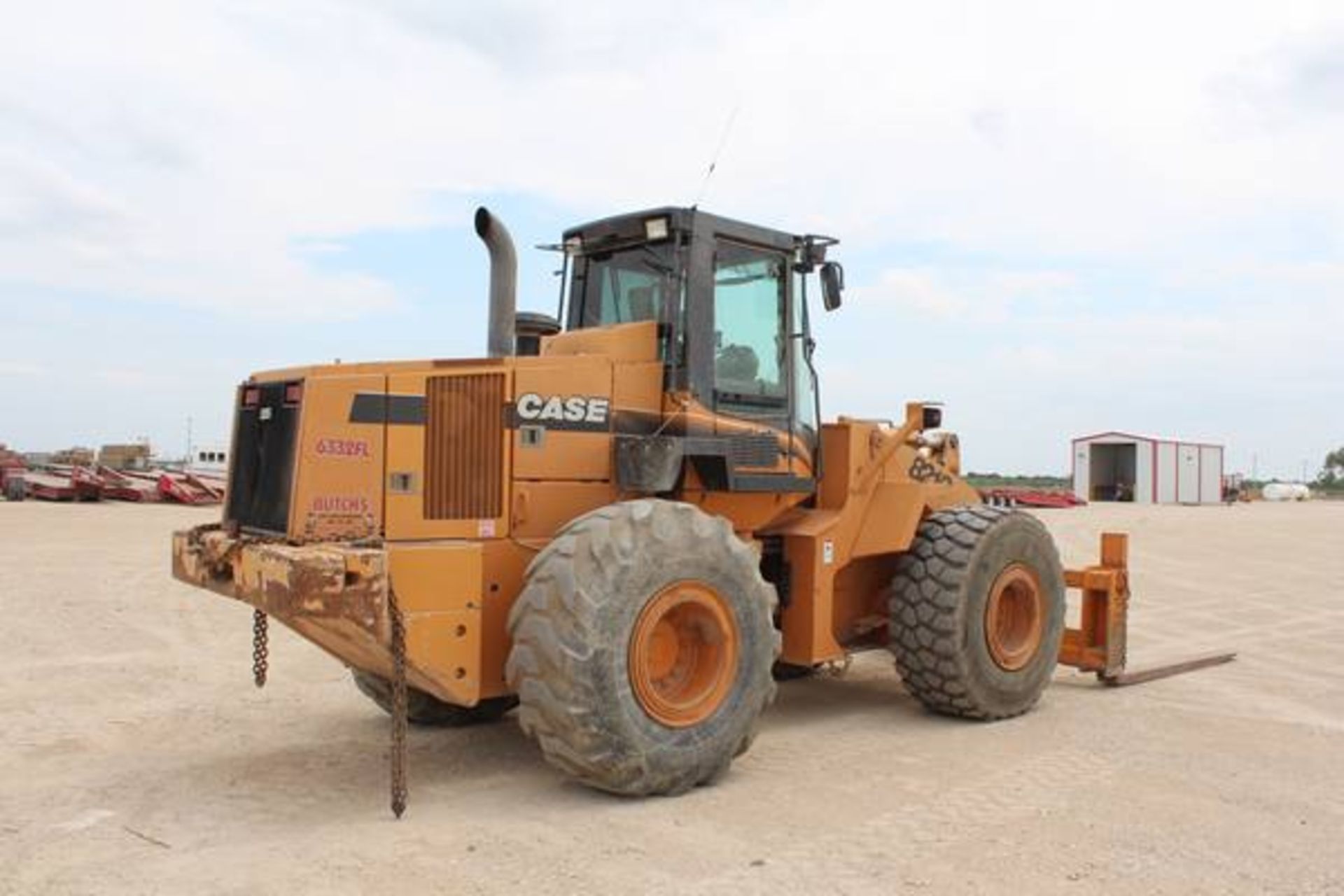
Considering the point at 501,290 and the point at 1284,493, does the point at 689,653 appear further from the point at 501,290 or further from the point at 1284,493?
the point at 1284,493

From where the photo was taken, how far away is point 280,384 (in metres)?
6.23

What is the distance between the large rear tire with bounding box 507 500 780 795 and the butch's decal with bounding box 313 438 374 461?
104 cm

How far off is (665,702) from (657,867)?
1211 millimetres

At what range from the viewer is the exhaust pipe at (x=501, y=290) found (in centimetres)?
720

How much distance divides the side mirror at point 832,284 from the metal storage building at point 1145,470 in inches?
1914

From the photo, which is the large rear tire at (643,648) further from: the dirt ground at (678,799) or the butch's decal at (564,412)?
the butch's decal at (564,412)

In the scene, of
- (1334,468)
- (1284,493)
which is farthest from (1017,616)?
(1334,468)

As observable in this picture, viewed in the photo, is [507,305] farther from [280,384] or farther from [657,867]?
[657,867]

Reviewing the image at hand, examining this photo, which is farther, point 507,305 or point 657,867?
point 507,305

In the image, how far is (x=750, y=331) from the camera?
298 inches

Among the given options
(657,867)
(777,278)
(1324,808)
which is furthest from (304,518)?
(1324,808)

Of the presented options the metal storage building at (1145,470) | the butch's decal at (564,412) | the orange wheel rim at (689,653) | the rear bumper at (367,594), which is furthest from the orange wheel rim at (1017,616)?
the metal storage building at (1145,470)

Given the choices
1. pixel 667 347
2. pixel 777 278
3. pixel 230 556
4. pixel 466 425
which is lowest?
pixel 230 556

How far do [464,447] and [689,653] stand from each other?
160 cm
